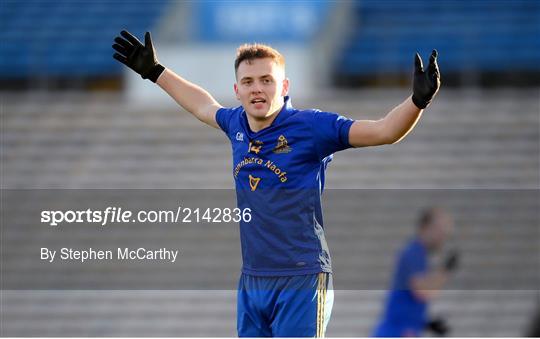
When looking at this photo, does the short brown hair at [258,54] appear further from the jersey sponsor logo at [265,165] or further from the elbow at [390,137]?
the elbow at [390,137]

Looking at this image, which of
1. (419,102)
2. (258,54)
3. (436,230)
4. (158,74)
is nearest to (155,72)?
(158,74)

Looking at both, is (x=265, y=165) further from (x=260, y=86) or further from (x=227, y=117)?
(x=227, y=117)

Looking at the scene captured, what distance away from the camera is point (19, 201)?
13.3 m

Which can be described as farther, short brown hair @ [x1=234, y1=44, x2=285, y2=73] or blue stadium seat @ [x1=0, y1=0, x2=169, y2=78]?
blue stadium seat @ [x1=0, y1=0, x2=169, y2=78]

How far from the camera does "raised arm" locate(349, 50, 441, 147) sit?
4.29 meters

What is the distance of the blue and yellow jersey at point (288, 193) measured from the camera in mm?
4605

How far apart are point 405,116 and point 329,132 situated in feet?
1.15

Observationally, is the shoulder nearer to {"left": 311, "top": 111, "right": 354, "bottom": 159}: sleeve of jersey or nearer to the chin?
the chin

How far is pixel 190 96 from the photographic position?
524 cm

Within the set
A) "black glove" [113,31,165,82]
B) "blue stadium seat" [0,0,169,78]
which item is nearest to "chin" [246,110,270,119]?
"black glove" [113,31,165,82]

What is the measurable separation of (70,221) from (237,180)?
9.04 metres

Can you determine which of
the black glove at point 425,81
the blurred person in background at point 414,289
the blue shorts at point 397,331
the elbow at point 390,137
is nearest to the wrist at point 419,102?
the black glove at point 425,81

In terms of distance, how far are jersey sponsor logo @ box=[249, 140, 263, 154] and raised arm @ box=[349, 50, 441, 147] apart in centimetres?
41

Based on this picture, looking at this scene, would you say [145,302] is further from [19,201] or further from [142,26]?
[142,26]
